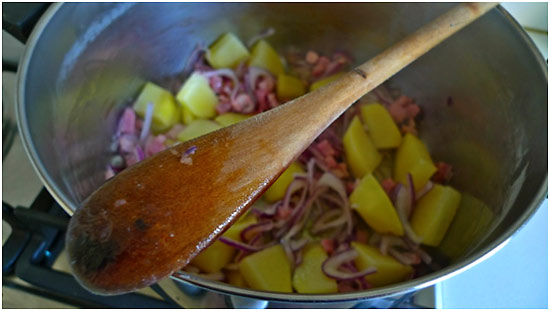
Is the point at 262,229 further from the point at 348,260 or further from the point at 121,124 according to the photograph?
the point at 121,124

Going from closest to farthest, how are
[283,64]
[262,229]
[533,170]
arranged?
[533,170] < [262,229] < [283,64]

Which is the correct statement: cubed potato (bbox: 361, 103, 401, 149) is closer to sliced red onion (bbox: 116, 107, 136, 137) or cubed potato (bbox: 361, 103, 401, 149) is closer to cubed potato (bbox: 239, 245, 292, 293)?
cubed potato (bbox: 239, 245, 292, 293)

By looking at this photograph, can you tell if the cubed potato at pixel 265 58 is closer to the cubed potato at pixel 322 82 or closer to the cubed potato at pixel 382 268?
the cubed potato at pixel 322 82

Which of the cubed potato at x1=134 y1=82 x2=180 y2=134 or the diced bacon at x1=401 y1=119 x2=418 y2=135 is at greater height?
the diced bacon at x1=401 y1=119 x2=418 y2=135

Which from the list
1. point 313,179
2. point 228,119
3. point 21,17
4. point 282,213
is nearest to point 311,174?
point 313,179

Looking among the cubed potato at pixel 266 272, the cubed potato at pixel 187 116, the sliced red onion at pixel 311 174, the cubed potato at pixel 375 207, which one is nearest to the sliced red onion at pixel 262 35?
the cubed potato at pixel 187 116

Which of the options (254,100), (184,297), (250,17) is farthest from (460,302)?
(250,17)

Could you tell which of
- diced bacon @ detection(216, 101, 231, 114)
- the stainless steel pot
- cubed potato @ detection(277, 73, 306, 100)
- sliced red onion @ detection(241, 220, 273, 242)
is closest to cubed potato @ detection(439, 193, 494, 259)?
the stainless steel pot
